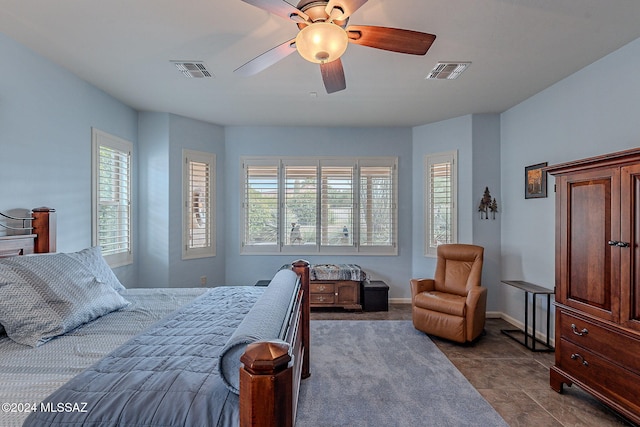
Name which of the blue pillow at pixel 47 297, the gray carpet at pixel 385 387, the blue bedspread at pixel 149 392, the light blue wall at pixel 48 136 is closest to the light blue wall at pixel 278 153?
the light blue wall at pixel 48 136

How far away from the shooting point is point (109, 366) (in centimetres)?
121

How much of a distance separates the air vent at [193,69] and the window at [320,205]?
6.17 ft

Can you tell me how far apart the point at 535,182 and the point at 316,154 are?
9.70ft

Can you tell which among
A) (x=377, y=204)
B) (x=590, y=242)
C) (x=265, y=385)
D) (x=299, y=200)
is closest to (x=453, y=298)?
(x=590, y=242)

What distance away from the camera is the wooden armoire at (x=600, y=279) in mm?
1887

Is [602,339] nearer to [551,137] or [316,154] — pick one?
[551,137]

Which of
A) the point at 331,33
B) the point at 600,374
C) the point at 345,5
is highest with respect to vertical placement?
the point at 345,5

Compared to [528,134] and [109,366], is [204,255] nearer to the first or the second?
[109,366]

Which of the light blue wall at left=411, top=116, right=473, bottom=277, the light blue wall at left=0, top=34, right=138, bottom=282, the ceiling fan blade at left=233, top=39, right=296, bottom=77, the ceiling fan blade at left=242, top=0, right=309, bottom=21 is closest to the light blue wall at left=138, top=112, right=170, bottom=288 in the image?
the light blue wall at left=0, top=34, right=138, bottom=282

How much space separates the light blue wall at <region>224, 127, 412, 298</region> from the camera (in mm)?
4809

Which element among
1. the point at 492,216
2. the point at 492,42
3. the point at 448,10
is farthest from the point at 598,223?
the point at 492,216

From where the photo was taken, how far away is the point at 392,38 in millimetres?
1771

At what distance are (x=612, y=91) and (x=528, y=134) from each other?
106cm

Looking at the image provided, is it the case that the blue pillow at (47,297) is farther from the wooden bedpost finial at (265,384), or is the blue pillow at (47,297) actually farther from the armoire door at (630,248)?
the armoire door at (630,248)
